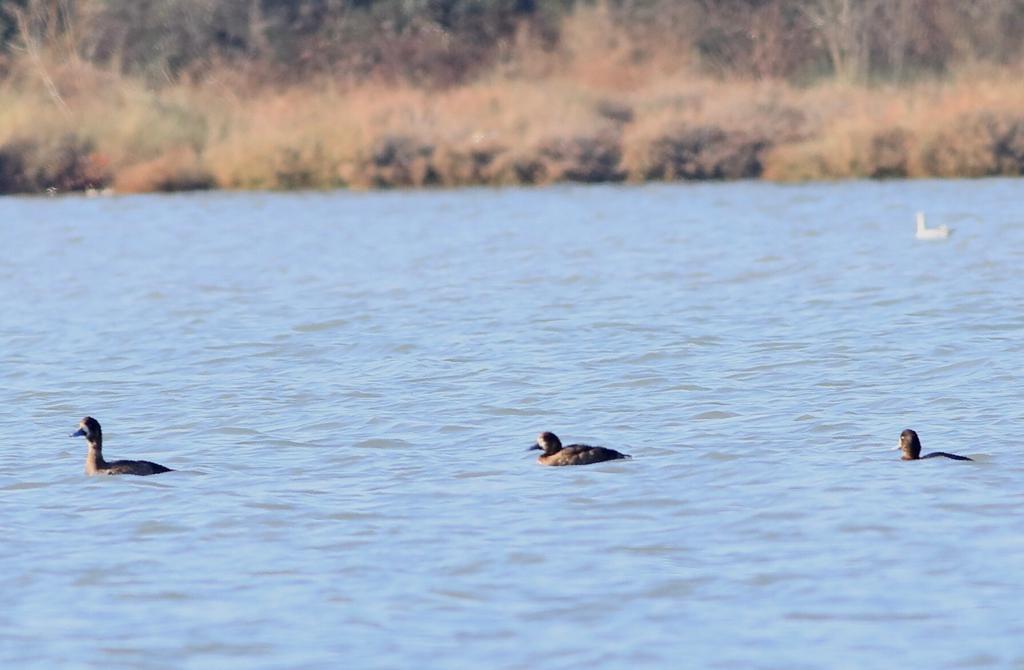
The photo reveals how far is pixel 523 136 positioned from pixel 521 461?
2292 centimetres

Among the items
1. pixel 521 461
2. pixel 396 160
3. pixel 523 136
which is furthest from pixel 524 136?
pixel 521 461

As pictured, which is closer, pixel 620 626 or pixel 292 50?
pixel 620 626

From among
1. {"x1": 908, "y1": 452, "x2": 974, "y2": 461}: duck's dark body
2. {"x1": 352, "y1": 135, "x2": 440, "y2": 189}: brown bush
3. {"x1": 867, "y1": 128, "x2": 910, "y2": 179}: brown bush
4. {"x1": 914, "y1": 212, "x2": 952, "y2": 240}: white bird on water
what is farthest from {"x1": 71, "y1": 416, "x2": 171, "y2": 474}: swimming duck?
{"x1": 352, "y1": 135, "x2": 440, "y2": 189}: brown bush

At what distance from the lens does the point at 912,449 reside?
1003 cm

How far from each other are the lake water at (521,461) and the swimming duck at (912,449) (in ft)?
0.21

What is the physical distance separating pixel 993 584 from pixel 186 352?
9.78 meters

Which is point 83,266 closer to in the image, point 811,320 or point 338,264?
point 338,264

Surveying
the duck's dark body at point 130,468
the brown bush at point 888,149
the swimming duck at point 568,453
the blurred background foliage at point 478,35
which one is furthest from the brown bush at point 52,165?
the swimming duck at point 568,453

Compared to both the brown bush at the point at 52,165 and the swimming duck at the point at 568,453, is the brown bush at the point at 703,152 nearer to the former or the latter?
the brown bush at the point at 52,165

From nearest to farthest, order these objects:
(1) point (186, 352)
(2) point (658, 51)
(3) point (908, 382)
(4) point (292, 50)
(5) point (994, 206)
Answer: (3) point (908, 382) → (1) point (186, 352) → (5) point (994, 206) → (2) point (658, 51) → (4) point (292, 50)

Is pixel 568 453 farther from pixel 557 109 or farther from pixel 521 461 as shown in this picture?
pixel 557 109

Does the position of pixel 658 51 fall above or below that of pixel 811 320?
above

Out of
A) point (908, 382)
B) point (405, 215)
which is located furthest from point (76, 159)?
point (908, 382)

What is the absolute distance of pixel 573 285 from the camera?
812 inches
